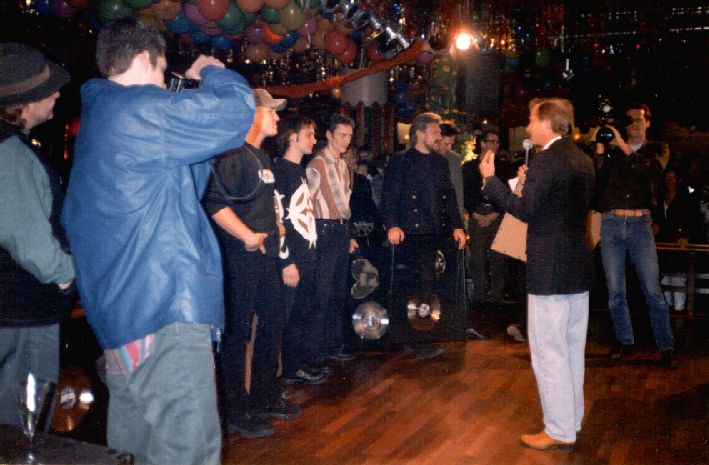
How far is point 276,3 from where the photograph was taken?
594 centimetres

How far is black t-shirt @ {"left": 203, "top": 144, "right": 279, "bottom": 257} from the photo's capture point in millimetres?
3301

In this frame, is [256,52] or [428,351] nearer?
[428,351]

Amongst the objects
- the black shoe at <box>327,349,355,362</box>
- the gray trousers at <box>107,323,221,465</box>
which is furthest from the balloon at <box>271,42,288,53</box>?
the gray trousers at <box>107,323,221,465</box>

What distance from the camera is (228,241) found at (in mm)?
3461

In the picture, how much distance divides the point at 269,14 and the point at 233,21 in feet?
1.06

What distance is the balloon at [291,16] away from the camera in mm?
6148

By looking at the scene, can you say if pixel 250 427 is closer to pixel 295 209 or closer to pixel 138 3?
pixel 295 209

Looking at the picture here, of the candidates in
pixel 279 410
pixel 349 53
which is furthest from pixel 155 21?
pixel 279 410

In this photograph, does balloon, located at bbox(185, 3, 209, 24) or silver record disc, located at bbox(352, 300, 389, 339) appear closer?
silver record disc, located at bbox(352, 300, 389, 339)

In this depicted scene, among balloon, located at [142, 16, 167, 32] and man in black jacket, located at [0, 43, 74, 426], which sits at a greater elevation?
balloon, located at [142, 16, 167, 32]

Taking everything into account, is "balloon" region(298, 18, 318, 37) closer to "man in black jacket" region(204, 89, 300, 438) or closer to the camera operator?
the camera operator

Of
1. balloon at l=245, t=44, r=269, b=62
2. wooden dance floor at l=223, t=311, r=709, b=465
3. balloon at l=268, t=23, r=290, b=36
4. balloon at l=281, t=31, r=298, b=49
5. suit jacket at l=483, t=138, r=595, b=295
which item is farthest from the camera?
balloon at l=245, t=44, r=269, b=62

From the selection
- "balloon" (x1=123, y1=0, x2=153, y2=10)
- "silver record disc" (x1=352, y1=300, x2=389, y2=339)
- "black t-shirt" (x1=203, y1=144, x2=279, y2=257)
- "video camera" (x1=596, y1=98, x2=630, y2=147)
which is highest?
"balloon" (x1=123, y1=0, x2=153, y2=10)

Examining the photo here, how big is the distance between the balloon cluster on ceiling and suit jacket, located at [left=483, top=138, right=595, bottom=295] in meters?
3.44
